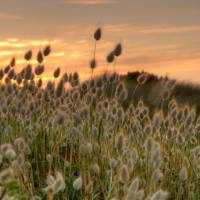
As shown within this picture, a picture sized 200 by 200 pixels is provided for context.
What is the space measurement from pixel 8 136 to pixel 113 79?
0.95 m

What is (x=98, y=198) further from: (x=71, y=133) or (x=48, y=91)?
(x=48, y=91)

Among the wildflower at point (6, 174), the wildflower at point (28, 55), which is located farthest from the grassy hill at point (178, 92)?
the wildflower at point (6, 174)

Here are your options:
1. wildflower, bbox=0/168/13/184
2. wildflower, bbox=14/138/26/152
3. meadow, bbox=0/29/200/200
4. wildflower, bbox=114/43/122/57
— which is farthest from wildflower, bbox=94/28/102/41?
wildflower, bbox=0/168/13/184

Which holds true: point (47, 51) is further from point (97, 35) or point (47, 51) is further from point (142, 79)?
point (142, 79)

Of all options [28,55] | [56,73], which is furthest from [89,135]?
[28,55]

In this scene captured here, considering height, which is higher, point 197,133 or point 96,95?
point 96,95

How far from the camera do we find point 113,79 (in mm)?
5031

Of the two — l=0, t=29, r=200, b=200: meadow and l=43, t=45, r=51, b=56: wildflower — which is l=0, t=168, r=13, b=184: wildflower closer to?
l=0, t=29, r=200, b=200: meadow

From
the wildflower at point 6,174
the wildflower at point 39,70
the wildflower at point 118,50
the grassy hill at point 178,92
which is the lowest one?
the grassy hill at point 178,92

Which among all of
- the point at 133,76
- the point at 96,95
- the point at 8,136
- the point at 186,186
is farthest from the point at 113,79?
the point at 133,76

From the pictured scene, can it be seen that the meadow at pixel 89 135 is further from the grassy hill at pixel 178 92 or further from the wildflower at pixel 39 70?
the grassy hill at pixel 178 92

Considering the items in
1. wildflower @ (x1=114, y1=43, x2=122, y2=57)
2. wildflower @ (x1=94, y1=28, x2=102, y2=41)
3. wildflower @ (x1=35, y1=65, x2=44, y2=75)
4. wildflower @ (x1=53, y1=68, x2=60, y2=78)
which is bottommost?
wildflower @ (x1=35, y1=65, x2=44, y2=75)

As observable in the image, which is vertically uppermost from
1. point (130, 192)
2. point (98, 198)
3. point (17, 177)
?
point (130, 192)

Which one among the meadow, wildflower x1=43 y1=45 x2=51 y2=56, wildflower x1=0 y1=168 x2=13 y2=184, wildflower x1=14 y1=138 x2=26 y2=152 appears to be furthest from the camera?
wildflower x1=43 y1=45 x2=51 y2=56
